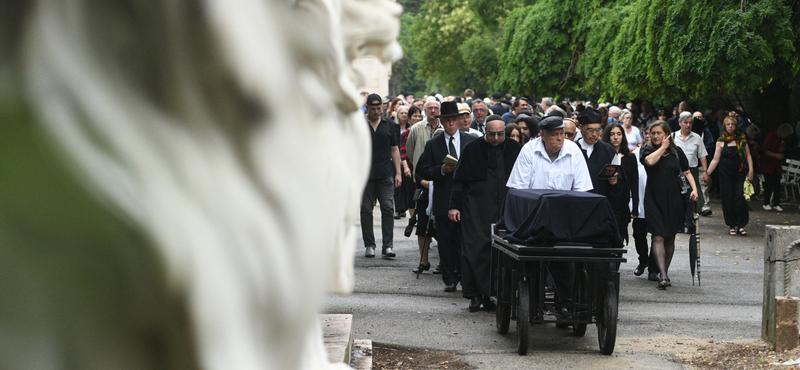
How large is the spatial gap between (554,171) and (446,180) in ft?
6.49

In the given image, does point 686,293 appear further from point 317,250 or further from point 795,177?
point 795,177

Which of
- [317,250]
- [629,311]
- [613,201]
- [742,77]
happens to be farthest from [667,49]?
[317,250]

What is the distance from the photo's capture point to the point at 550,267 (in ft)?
25.6

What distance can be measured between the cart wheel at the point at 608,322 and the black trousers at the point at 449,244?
283cm

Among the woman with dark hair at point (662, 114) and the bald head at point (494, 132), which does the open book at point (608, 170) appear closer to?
the bald head at point (494, 132)

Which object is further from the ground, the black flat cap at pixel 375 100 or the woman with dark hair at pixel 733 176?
the black flat cap at pixel 375 100

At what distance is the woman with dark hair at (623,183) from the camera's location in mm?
10664

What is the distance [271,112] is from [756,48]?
1616cm

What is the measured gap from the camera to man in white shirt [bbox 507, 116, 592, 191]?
8.41 meters

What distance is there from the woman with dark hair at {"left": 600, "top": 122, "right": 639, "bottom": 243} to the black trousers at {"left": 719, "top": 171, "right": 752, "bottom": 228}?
5.13 metres

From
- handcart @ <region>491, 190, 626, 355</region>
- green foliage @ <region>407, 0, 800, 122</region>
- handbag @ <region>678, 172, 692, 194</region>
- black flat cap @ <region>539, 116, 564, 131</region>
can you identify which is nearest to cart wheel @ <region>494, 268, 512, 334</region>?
handcart @ <region>491, 190, 626, 355</region>

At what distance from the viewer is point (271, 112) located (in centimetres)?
86

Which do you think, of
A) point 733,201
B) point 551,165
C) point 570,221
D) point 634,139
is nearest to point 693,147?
point 634,139

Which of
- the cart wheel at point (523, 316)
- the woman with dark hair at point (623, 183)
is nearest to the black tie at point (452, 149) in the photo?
the woman with dark hair at point (623, 183)
